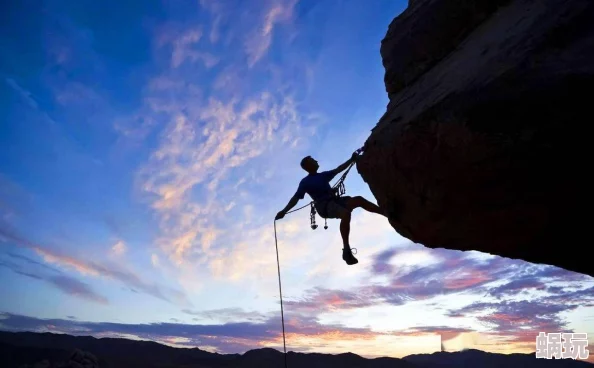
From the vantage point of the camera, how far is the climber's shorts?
696 centimetres

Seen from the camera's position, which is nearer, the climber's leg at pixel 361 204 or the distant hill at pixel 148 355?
the climber's leg at pixel 361 204

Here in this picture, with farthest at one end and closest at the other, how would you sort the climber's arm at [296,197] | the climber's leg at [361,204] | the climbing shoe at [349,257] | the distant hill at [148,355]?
the distant hill at [148,355], the climber's arm at [296,197], the climbing shoe at [349,257], the climber's leg at [361,204]

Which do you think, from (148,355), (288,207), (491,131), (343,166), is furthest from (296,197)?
(148,355)

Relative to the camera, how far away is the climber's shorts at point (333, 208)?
6.96 metres

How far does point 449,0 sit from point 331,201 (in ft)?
12.7

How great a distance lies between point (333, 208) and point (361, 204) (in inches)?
24.7

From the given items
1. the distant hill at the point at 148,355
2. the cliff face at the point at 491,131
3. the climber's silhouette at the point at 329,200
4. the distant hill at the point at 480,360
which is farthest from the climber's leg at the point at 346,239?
the distant hill at the point at 480,360

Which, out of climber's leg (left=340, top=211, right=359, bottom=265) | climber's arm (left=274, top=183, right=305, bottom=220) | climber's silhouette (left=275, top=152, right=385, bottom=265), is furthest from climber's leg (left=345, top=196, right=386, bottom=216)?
climber's arm (left=274, top=183, right=305, bottom=220)

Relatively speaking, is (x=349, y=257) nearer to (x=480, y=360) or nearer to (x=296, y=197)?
(x=296, y=197)

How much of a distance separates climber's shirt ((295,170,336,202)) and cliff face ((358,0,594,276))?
4.40 feet

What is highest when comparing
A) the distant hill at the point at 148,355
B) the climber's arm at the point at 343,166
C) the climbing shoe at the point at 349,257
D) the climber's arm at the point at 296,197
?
the climber's arm at the point at 343,166

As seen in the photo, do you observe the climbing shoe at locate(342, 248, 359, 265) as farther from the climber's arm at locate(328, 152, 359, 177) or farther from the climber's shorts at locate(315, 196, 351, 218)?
the climber's arm at locate(328, 152, 359, 177)

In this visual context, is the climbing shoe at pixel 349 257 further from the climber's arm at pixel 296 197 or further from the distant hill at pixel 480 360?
the distant hill at pixel 480 360

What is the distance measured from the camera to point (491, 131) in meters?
3.85
